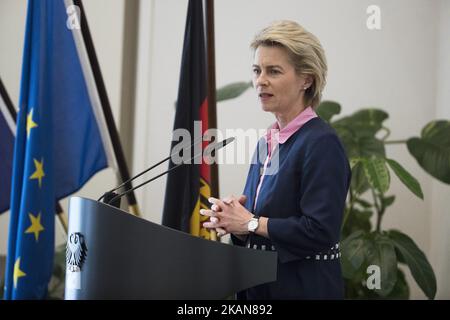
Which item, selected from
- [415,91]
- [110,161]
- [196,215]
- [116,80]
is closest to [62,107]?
[110,161]

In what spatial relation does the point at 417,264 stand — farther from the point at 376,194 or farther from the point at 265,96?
the point at 265,96

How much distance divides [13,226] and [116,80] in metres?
1.48

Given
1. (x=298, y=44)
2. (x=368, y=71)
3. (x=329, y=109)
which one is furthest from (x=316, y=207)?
(x=368, y=71)

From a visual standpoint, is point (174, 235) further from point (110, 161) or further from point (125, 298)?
point (110, 161)

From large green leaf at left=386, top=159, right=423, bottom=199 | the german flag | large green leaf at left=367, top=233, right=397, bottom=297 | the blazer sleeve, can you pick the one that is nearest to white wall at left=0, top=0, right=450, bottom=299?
large green leaf at left=386, top=159, right=423, bottom=199

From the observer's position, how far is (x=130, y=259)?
1.08 metres

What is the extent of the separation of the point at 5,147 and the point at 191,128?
105cm

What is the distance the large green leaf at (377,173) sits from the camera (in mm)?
2430

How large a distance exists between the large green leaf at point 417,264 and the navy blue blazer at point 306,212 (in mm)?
1196

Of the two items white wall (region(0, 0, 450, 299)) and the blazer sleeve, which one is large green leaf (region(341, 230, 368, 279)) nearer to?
white wall (region(0, 0, 450, 299))

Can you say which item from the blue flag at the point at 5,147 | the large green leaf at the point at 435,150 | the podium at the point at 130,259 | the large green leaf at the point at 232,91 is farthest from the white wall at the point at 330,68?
the podium at the point at 130,259

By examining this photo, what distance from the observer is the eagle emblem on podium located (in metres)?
1.09

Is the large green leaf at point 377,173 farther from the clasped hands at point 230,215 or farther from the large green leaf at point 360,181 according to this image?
the clasped hands at point 230,215

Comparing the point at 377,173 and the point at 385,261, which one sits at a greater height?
the point at 377,173
